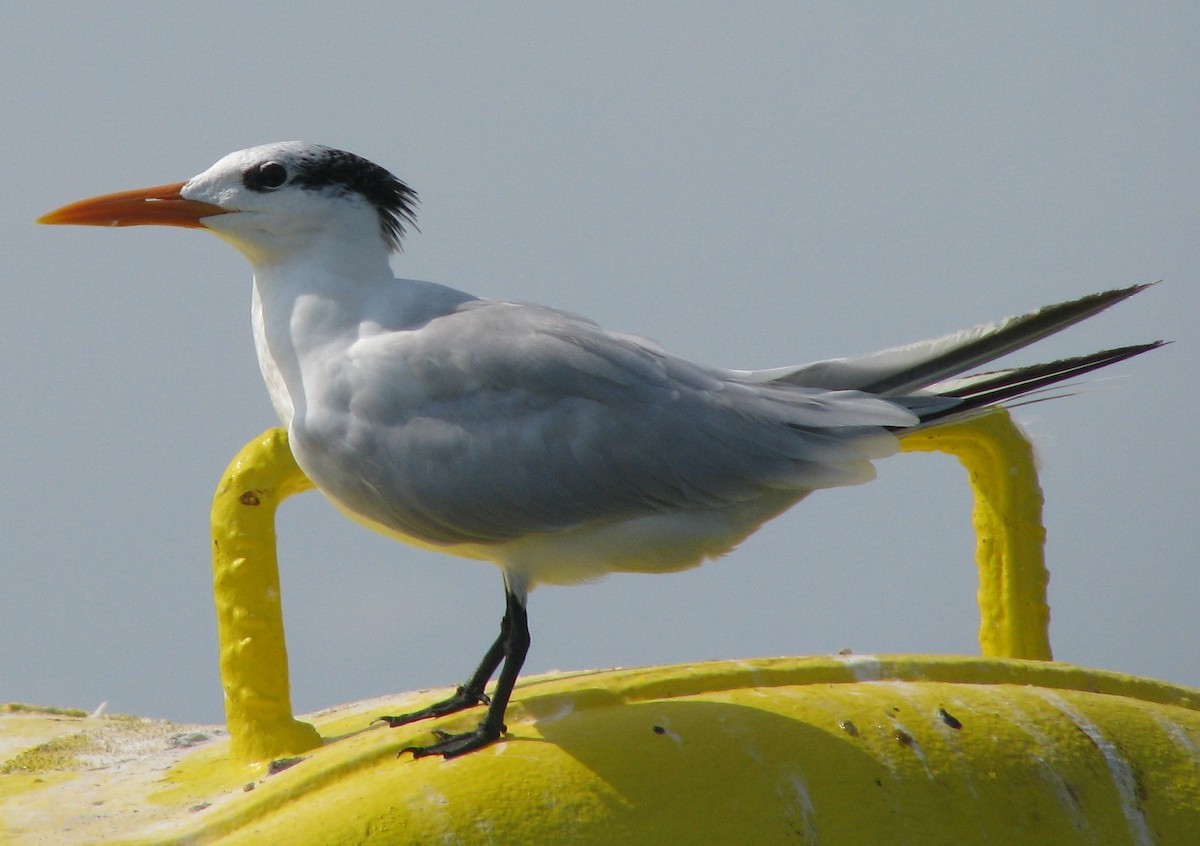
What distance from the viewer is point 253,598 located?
5.25m

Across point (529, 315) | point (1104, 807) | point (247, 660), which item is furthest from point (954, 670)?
point (247, 660)

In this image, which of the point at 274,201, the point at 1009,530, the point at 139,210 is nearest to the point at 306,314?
the point at 274,201

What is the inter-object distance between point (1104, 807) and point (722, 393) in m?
1.85

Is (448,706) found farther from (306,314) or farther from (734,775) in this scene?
(306,314)

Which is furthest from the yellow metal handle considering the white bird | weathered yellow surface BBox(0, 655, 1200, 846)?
the white bird

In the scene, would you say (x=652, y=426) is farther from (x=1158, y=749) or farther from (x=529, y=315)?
(x=1158, y=749)

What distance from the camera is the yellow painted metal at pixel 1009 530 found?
19.4 ft

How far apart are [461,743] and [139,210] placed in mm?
2186

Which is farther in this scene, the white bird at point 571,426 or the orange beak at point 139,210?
the orange beak at point 139,210

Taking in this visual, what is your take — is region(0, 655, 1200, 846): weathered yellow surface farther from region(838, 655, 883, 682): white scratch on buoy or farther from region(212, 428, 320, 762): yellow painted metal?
region(212, 428, 320, 762): yellow painted metal

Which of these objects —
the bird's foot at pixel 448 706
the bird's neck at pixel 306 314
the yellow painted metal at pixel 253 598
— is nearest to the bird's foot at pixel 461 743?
the bird's foot at pixel 448 706

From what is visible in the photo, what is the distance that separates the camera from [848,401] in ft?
15.3

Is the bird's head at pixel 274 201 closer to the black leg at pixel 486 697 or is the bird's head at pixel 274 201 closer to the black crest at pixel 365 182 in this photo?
the black crest at pixel 365 182

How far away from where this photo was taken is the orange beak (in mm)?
5090
